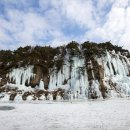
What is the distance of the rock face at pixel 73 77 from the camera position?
2967 cm

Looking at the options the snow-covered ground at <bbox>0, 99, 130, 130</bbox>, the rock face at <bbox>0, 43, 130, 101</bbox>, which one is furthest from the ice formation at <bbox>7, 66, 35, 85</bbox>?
the snow-covered ground at <bbox>0, 99, 130, 130</bbox>

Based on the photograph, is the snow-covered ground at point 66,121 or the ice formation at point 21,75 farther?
the ice formation at point 21,75

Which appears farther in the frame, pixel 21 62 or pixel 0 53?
pixel 0 53

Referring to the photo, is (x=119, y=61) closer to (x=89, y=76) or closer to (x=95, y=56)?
(x=95, y=56)

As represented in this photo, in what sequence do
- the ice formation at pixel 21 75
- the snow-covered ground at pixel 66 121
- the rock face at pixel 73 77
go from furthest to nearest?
1. the ice formation at pixel 21 75
2. the rock face at pixel 73 77
3. the snow-covered ground at pixel 66 121

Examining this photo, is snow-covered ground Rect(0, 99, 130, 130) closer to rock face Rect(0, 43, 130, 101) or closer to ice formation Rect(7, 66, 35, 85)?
rock face Rect(0, 43, 130, 101)

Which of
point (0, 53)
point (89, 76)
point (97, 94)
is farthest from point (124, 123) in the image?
point (0, 53)

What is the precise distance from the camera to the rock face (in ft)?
97.3

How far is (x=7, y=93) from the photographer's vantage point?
30.5 m

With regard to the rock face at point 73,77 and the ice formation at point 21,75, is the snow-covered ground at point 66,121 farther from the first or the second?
the ice formation at point 21,75

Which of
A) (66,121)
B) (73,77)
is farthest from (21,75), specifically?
(66,121)

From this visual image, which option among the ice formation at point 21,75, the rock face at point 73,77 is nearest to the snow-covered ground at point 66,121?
the rock face at point 73,77

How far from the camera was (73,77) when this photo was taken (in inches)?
1281

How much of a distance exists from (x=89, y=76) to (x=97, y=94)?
3.49m
